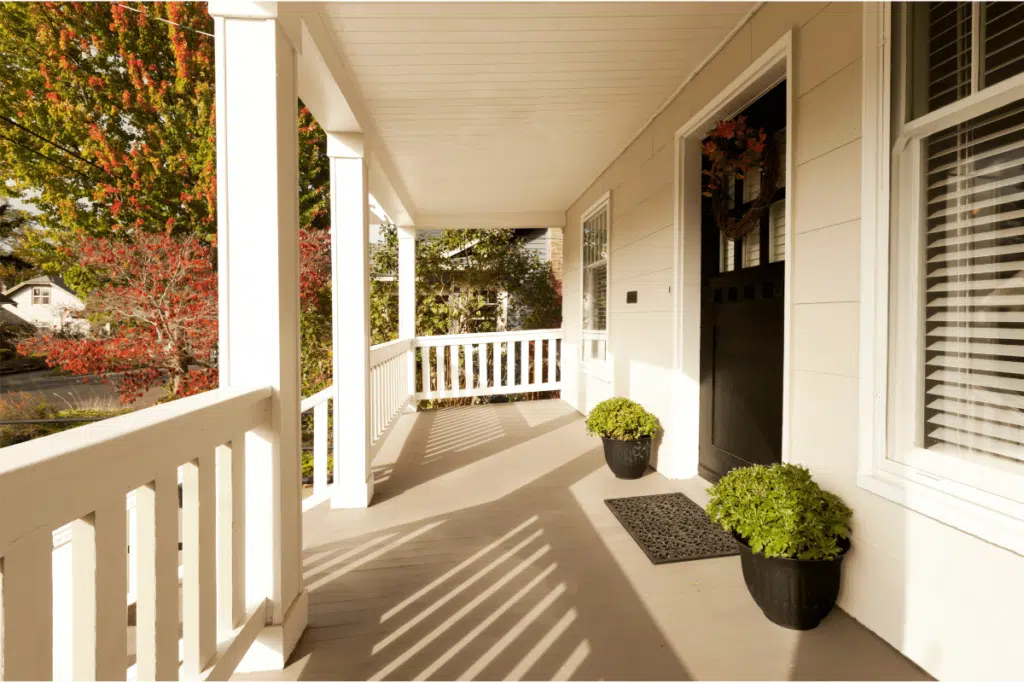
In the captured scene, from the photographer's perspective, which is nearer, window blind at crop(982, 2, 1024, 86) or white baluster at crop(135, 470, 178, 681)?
white baluster at crop(135, 470, 178, 681)

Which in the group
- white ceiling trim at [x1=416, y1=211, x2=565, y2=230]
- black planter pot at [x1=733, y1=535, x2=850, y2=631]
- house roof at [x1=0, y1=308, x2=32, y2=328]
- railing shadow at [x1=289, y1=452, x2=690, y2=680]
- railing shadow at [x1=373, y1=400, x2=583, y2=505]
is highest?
white ceiling trim at [x1=416, y1=211, x2=565, y2=230]

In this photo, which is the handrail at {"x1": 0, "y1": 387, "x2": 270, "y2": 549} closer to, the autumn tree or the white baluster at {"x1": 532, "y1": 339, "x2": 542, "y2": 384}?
the autumn tree

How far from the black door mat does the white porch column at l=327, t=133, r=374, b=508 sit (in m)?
1.50

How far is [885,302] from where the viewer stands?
5.54 feet

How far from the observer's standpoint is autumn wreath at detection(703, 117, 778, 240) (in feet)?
8.38

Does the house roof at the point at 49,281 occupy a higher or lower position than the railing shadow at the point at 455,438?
higher

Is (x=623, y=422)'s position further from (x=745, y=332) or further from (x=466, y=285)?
(x=466, y=285)

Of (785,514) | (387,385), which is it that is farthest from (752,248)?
(387,385)

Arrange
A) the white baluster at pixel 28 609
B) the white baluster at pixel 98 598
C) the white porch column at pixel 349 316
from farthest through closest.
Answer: the white porch column at pixel 349 316 → the white baluster at pixel 98 598 → the white baluster at pixel 28 609

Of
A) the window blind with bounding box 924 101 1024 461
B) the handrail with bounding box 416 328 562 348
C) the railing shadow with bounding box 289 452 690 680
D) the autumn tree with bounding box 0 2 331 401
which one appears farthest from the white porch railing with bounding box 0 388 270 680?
the autumn tree with bounding box 0 2 331 401

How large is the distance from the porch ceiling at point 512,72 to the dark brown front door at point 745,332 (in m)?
0.62

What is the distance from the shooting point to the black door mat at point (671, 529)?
239 centimetres

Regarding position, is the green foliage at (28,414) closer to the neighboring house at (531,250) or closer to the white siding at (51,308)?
the white siding at (51,308)

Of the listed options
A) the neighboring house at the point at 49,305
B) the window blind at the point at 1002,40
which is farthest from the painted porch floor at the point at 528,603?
the neighboring house at the point at 49,305
